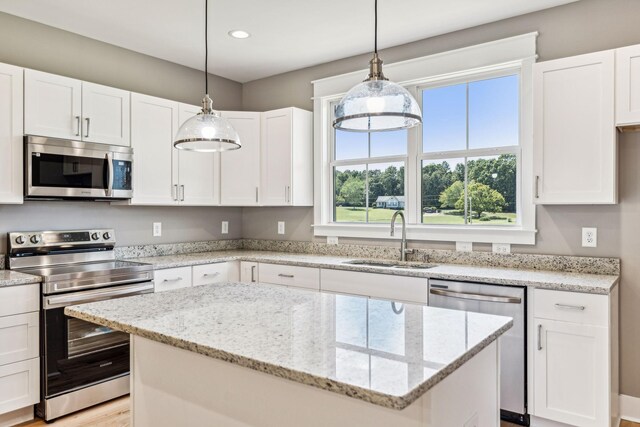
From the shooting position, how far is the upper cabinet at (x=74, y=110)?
9.53 ft

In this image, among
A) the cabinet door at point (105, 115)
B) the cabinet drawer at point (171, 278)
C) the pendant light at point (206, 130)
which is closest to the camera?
the pendant light at point (206, 130)

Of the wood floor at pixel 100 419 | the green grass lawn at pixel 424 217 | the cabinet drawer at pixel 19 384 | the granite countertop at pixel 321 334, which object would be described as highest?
the green grass lawn at pixel 424 217

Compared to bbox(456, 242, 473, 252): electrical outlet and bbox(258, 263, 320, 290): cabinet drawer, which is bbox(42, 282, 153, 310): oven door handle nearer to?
bbox(258, 263, 320, 290): cabinet drawer

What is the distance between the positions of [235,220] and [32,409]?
2.44 metres

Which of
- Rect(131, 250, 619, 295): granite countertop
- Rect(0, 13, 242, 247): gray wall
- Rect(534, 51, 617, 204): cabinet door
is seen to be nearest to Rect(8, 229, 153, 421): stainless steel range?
Rect(0, 13, 242, 247): gray wall

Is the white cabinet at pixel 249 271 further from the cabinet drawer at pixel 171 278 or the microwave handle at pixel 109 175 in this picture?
the microwave handle at pixel 109 175

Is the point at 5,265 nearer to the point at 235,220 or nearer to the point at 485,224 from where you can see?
the point at 235,220

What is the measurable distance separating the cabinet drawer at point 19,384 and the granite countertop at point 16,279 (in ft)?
1.57

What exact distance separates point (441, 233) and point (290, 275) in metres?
1.22

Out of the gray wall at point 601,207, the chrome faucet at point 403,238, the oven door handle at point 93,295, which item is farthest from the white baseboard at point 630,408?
the oven door handle at point 93,295

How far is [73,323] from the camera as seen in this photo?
2.80 metres

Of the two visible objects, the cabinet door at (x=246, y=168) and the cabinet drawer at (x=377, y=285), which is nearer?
the cabinet drawer at (x=377, y=285)

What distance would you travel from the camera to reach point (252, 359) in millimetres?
1170

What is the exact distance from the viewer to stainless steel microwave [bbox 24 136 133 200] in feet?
9.45
